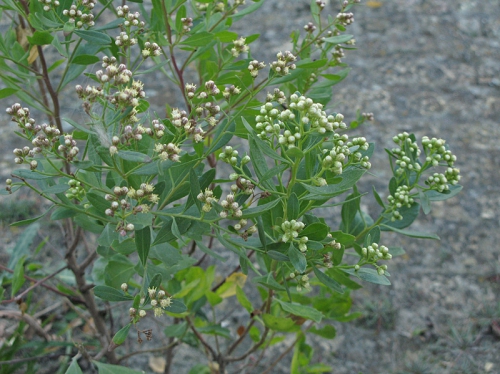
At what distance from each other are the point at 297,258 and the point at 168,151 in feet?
1.13

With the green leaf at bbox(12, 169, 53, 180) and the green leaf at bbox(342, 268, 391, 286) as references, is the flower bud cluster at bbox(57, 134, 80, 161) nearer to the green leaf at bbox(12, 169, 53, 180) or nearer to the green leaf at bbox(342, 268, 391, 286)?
the green leaf at bbox(12, 169, 53, 180)

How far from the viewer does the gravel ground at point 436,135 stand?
7.48ft

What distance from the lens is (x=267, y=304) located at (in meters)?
1.57

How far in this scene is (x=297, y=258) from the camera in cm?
112

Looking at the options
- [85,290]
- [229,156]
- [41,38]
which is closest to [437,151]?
[229,156]

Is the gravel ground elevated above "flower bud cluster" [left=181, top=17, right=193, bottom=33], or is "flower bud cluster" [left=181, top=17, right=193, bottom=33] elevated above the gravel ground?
"flower bud cluster" [left=181, top=17, right=193, bottom=33]

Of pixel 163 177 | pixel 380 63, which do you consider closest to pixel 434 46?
pixel 380 63

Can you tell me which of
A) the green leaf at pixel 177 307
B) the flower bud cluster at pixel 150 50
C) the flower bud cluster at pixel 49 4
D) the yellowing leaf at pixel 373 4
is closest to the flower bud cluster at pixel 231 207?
the green leaf at pixel 177 307

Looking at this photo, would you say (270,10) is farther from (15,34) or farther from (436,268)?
(15,34)

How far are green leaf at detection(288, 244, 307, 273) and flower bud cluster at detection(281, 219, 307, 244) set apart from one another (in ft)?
0.07

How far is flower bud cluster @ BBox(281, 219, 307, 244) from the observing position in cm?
112

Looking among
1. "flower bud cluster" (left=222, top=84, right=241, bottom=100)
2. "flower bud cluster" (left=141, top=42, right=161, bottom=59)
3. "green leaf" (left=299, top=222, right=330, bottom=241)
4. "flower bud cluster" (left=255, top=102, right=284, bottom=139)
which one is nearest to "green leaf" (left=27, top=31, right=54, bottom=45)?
"flower bud cluster" (left=141, top=42, right=161, bottom=59)

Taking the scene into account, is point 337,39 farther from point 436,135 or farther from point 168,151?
point 436,135

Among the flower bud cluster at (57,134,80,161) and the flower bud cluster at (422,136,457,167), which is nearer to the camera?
the flower bud cluster at (57,134,80,161)
